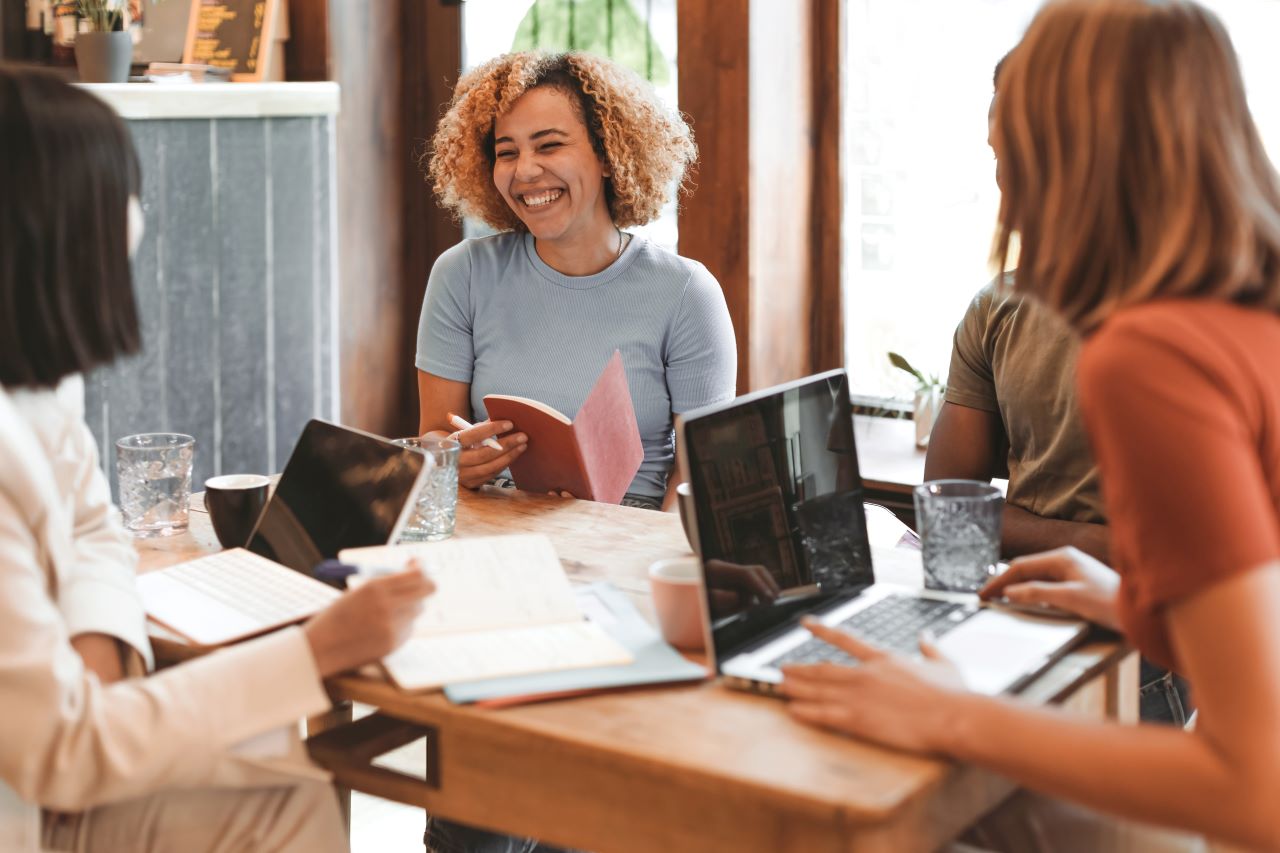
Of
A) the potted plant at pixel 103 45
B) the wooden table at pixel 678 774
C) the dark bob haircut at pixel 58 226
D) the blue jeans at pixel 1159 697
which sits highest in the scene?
the potted plant at pixel 103 45

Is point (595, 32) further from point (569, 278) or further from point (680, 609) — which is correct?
point (680, 609)

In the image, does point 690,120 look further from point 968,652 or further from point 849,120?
point 968,652

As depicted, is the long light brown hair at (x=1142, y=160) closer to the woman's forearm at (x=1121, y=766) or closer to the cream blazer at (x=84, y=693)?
the woman's forearm at (x=1121, y=766)

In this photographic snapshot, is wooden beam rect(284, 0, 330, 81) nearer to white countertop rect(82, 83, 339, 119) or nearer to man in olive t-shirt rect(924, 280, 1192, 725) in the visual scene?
white countertop rect(82, 83, 339, 119)

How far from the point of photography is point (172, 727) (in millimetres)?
1247

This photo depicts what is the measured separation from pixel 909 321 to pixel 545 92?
109 centimetres

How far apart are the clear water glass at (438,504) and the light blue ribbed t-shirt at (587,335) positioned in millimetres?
582

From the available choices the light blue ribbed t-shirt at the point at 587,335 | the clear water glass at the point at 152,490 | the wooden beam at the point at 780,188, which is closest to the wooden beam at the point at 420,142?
the wooden beam at the point at 780,188

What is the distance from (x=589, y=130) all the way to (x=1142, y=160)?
5.35ft

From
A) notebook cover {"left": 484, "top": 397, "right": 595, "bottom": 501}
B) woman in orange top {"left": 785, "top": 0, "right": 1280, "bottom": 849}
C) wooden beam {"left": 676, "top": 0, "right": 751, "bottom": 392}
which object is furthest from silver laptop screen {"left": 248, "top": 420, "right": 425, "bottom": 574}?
wooden beam {"left": 676, "top": 0, "right": 751, "bottom": 392}

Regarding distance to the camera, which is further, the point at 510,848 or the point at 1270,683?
the point at 510,848

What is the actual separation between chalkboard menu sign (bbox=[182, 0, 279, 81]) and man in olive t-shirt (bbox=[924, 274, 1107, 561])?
6.74 feet

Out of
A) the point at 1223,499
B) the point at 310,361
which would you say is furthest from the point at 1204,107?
the point at 310,361

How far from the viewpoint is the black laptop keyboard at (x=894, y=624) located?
137 centimetres
